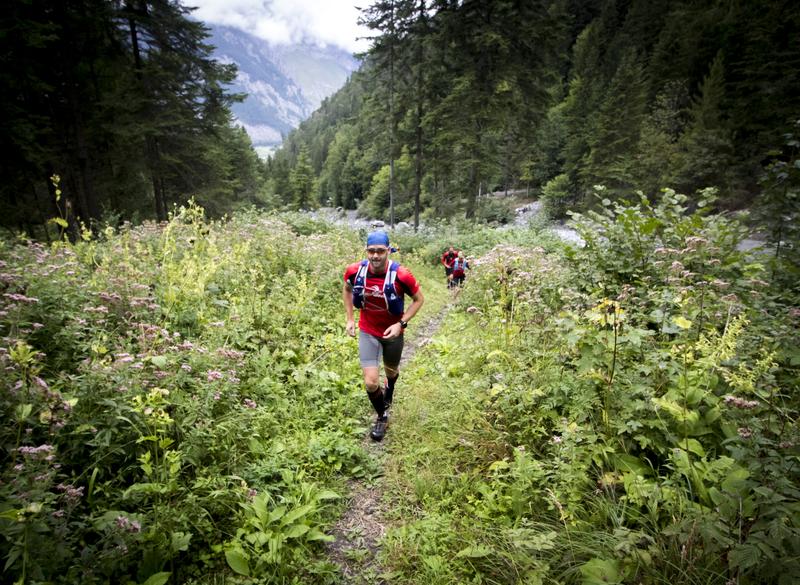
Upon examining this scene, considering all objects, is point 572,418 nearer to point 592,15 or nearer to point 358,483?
point 358,483

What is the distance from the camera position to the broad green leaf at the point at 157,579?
2.34 meters

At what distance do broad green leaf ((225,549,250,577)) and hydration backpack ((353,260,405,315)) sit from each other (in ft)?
9.04

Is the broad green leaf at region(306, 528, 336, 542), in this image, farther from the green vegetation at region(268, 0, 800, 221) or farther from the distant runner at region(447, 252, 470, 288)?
the distant runner at region(447, 252, 470, 288)

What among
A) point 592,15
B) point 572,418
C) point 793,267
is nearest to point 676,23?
point 592,15

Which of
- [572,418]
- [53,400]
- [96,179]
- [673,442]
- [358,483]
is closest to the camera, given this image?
[53,400]

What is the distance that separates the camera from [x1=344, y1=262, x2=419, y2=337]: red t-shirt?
464 centimetres

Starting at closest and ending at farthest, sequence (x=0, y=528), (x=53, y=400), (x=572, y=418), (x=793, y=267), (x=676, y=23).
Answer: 1. (x=0, y=528)
2. (x=53, y=400)
3. (x=572, y=418)
4. (x=793, y=267)
5. (x=676, y=23)

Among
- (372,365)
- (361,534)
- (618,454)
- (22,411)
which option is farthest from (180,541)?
(618,454)

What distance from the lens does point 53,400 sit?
237 centimetres

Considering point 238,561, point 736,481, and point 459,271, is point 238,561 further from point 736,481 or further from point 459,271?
point 459,271

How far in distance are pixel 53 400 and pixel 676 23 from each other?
249ft

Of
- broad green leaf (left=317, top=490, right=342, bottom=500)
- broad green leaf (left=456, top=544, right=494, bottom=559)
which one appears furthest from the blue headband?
broad green leaf (left=456, top=544, right=494, bottom=559)

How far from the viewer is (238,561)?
2660mm

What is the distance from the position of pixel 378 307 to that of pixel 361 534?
8.20 ft
